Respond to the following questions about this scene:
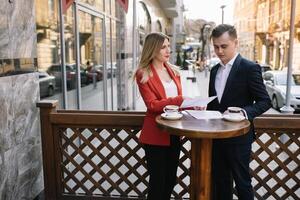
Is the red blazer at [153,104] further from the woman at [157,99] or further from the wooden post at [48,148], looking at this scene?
the wooden post at [48,148]

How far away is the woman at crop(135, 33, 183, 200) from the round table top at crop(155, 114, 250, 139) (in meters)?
0.35

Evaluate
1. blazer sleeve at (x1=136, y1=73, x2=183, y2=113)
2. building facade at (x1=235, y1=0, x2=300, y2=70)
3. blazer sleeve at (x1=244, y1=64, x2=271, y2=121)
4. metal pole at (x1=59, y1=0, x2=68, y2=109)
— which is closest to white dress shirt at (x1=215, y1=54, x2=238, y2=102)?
blazer sleeve at (x1=244, y1=64, x2=271, y2=121)

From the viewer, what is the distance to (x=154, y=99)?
2.94m

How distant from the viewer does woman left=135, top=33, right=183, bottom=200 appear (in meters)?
2.94

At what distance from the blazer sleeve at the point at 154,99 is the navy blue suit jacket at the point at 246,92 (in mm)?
368

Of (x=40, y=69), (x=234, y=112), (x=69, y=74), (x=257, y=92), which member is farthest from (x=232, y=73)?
(x=69, y=74)

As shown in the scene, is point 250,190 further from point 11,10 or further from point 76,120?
point 11,10

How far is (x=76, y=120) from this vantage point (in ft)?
11.9

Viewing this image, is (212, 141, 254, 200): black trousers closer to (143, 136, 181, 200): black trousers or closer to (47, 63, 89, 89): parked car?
(143, 136, 181, 200): black trousers

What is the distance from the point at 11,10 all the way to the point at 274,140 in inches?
110

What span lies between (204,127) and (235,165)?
0.61 m

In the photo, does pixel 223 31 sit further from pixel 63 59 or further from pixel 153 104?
pixel 63 59

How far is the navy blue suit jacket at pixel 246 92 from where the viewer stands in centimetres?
268

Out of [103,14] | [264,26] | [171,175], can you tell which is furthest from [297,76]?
[264,26]
